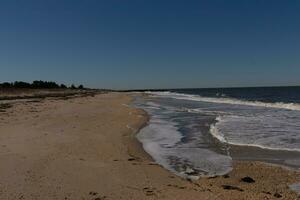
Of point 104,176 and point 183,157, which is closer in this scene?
point 104,176

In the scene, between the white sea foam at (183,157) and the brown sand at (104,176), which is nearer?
the brown sand at (104,176)

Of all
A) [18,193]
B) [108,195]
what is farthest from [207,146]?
[18,193]

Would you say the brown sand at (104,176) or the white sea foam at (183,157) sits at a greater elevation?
the brown sand at (104,176)

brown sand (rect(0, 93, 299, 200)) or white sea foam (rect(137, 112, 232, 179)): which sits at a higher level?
brown sand (rect(0, 93, 299, 200))

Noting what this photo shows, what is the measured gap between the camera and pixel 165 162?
10258 millimetres

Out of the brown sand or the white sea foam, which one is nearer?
the brown sand

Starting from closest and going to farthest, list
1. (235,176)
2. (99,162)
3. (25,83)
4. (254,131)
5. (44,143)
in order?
(235,176)
(99,162)
(44,143)
(254,131)
(25,83)

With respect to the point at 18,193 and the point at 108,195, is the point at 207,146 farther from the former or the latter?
the point at 18,193

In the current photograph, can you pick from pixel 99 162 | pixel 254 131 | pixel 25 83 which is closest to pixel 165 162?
pixel 99 162

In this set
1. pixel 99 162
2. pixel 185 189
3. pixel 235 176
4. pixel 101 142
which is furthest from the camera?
pixel 101 142

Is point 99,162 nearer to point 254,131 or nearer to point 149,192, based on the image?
point 149,192

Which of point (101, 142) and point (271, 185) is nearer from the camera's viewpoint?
point (271, 185)

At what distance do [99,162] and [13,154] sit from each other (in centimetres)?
251

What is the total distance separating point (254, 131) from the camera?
52.7 feet
